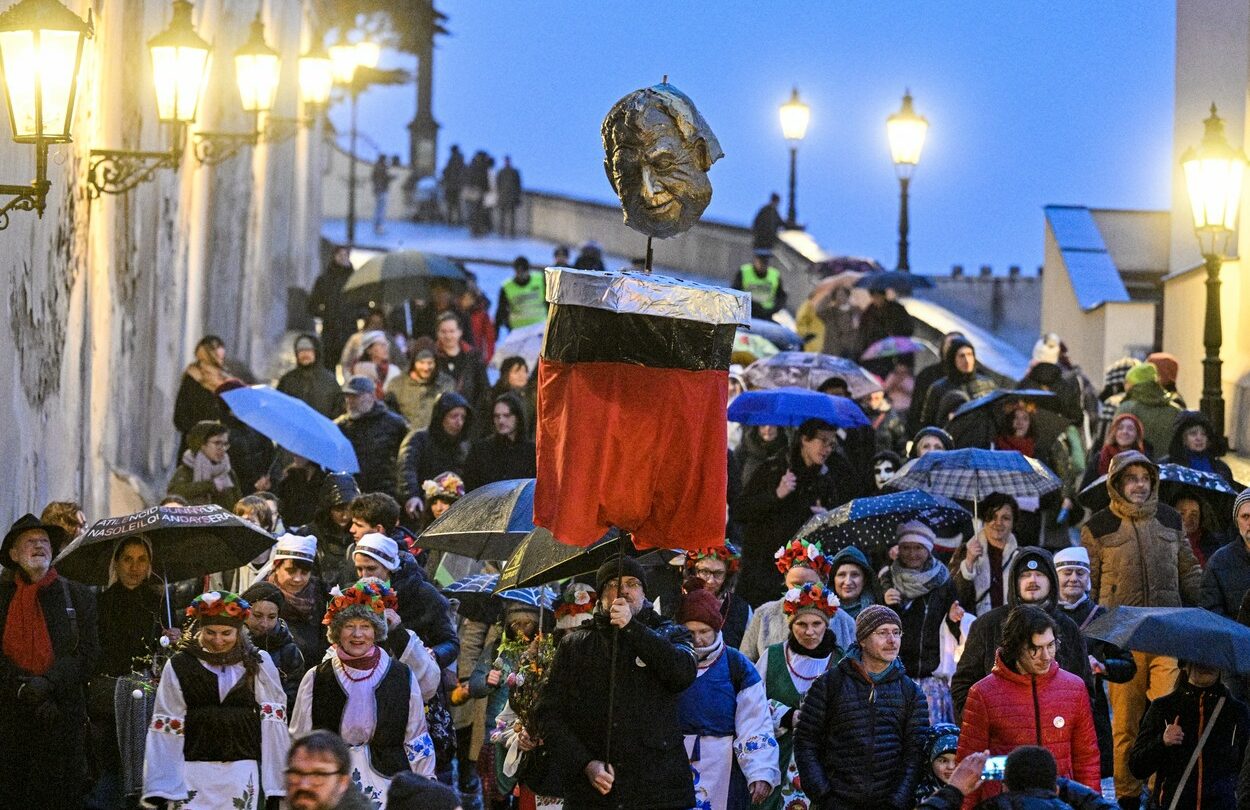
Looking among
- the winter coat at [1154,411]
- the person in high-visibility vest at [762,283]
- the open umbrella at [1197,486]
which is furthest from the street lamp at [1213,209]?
the person in high-visibility vest at [762,283]

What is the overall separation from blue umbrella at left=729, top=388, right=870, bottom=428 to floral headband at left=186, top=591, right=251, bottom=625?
604 centimetres

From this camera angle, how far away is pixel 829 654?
13.1 m

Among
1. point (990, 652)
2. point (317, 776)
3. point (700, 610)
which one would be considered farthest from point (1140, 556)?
point (317, 776)

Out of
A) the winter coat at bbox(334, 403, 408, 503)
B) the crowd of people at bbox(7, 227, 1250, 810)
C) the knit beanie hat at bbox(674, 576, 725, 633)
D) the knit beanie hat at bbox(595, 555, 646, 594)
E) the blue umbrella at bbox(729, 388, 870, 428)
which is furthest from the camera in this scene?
the winter coat at bbox(334, 403, 408, 503)

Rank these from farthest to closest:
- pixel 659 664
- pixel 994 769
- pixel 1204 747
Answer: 1. pixel 1204 747
2. pixel 659 664
3. pixel 994 769

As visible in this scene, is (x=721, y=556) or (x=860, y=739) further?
(x=721, y=556)

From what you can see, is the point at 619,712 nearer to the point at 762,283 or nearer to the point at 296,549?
the point at 296,549

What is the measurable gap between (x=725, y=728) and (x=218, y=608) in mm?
2339

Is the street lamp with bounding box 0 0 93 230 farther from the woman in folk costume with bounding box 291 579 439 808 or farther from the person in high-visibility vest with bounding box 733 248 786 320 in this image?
the person in high-visibility vest with bounding box 733 248 786 320

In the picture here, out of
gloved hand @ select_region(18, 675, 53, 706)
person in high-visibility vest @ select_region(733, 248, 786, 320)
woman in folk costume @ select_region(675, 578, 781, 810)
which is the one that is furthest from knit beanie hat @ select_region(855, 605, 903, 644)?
person in high-visibility vest @ select_region(733, 248, 786, 320)

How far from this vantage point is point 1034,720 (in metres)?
11.5

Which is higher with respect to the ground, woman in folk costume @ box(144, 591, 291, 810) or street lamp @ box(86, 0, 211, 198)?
street lamp @ box(86, 0, 211, 198)

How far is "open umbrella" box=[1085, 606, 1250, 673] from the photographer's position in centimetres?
1218

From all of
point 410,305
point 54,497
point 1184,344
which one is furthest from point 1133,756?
point 410,305
